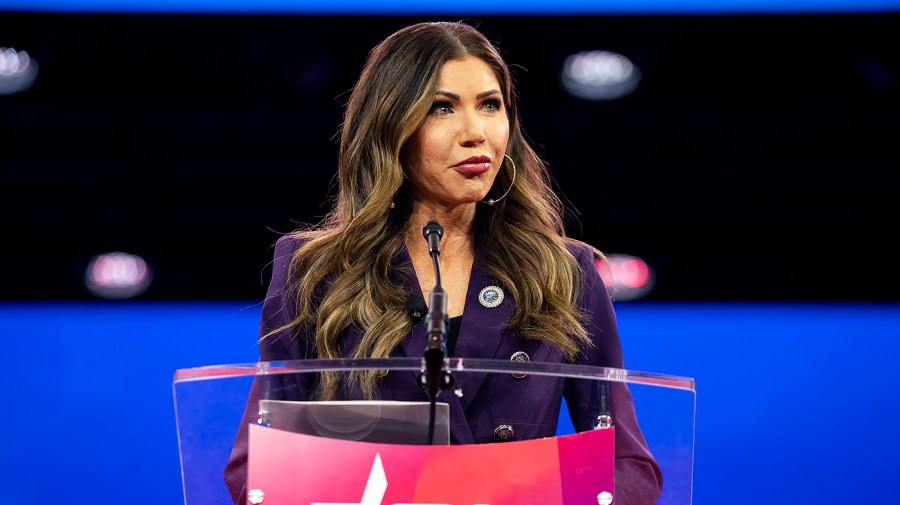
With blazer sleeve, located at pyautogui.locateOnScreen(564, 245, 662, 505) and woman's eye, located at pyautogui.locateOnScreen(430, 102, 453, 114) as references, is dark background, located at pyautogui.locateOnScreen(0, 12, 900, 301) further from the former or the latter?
blazer sleeve, located at pyautogui.locateOnScreen(564, 245, 662, 505)

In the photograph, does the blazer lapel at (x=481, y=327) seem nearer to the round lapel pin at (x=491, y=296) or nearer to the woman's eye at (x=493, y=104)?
the round lapel pin at (x=491, y=296)

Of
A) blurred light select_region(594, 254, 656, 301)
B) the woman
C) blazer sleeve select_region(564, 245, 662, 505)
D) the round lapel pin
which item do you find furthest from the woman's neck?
blurred light select_region(594, 254, 656, 301)

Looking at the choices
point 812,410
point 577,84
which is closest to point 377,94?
point 812,410

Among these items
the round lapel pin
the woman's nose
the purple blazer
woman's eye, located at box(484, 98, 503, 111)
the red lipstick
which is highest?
woman's eye, located at box(484, 98, 503, 111)

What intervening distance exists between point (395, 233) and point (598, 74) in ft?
7.99

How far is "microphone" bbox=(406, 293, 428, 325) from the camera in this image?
159 centimetres

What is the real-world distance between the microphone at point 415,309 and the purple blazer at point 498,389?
0.01 meters

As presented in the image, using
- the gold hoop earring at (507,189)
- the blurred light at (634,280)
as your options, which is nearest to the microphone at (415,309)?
the gold hoop earring at (507,189)

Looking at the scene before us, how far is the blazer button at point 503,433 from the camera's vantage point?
1253mm

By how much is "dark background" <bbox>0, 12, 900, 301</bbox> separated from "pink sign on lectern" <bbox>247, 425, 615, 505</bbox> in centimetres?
283

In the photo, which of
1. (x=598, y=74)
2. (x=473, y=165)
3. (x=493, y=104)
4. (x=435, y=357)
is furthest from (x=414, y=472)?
(x=598, y=74)

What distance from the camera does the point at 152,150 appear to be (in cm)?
402

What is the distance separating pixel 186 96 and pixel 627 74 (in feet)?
5.44

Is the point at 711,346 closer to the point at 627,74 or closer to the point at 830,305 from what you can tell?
the point at 830,305
